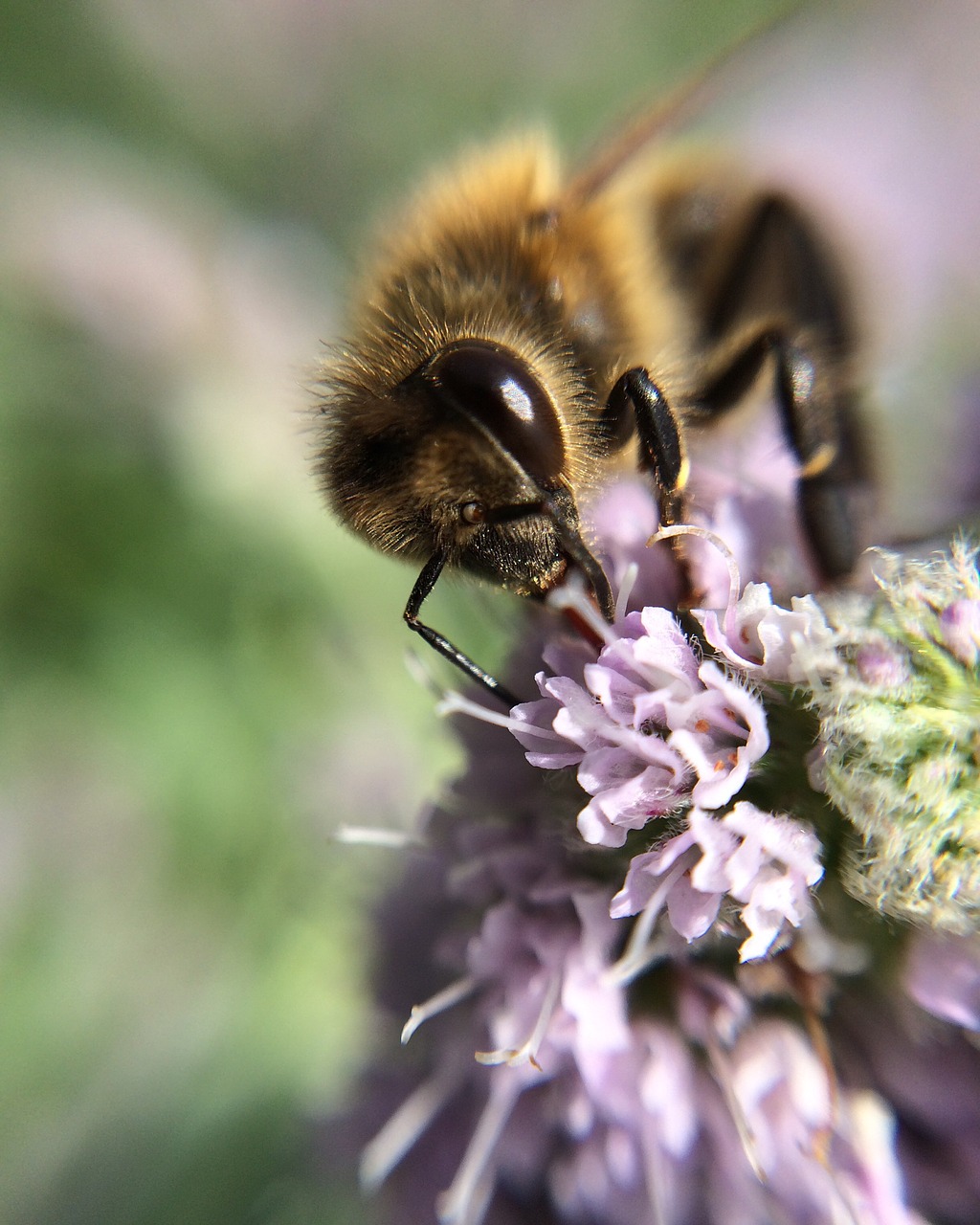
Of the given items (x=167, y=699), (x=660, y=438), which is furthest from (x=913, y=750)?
(x=167, y=699)

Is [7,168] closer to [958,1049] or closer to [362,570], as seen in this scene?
[362,570]

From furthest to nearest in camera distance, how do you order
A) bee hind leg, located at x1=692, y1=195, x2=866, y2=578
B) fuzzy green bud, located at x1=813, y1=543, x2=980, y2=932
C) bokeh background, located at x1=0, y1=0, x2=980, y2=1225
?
bokeh background, located at x1=0, y1=0, x2=980, y2=1225
bee hind leg, located at x1=692, y1=195, x2=866, y2=578
fuzzy green bud, located at x1=813, y1=543, x2=980, y2=932

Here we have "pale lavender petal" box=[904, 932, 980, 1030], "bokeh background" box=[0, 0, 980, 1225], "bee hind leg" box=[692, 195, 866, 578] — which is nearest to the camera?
"pale lavender petal" box=[904, 932, 980, 1030]

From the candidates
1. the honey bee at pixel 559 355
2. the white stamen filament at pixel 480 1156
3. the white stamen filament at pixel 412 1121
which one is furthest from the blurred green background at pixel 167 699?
the honey bee at pixel 559 355

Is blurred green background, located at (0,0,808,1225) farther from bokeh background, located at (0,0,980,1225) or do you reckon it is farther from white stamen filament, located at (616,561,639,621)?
white stamen filament, located at (616,561,639,621)

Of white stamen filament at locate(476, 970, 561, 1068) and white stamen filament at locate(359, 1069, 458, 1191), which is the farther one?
white stamen filament at locate(359, 1069, 458, 1191)

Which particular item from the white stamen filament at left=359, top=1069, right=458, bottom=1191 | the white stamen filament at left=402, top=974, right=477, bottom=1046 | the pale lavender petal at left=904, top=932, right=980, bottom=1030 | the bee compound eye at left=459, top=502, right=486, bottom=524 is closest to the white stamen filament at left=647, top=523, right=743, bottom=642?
the bee compound eye at left=459, top=502, right=486, bottom=524

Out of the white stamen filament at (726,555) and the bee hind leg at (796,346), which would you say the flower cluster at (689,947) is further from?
the bee hind leg at (796,346)
